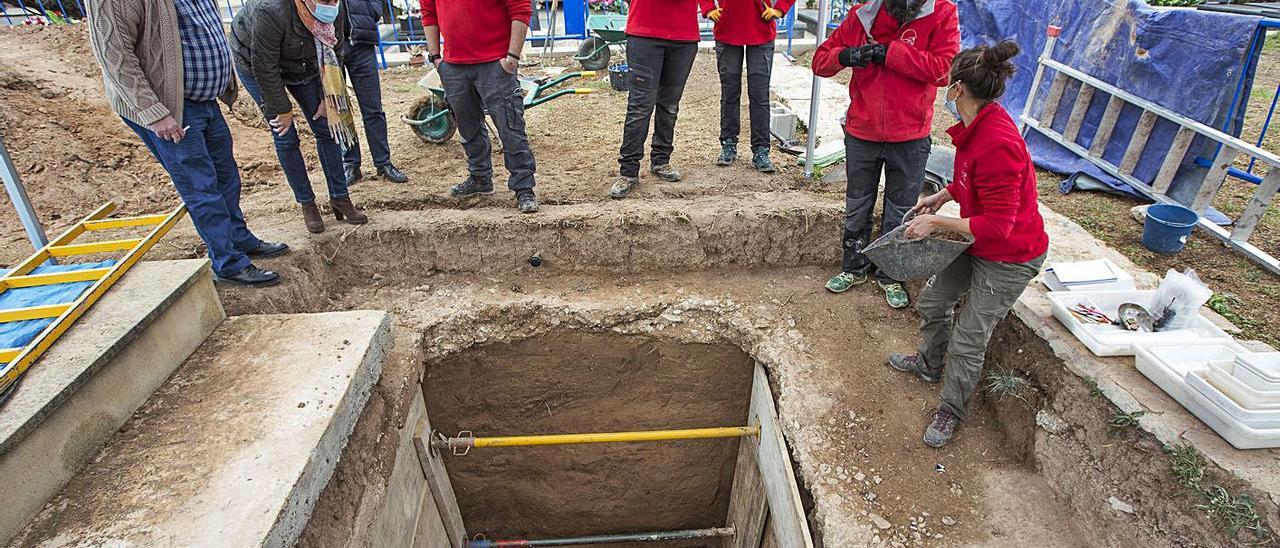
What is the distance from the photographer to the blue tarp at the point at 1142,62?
4973mm

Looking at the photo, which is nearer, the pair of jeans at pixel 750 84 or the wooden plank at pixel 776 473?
the wooden plank at pixel 776 473

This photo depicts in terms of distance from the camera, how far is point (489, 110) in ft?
14.7

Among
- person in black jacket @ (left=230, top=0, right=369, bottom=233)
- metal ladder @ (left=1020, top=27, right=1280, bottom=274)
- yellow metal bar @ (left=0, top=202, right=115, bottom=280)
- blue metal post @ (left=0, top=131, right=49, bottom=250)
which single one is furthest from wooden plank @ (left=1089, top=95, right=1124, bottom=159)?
blue metal post @ (left=0, top=131, right=49, bottom=250)

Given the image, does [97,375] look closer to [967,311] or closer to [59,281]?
[59,281]

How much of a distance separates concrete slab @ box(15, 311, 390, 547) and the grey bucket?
2656mm

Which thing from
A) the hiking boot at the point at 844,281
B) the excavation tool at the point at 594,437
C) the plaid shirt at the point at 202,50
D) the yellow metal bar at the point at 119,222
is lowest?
the excavation tool at the point at 594,437

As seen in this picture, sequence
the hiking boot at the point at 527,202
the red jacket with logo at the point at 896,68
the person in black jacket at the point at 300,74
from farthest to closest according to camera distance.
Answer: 1. the hiking boot at the point at 527,202
2. the person in black jacket at the point at 300,74
3. the red jacket with logo at the point at 896,68

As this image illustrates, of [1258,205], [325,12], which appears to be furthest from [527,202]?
[1258,205]

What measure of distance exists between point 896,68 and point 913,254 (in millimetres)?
1093

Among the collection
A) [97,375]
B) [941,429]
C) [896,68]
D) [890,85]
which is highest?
[896,68]

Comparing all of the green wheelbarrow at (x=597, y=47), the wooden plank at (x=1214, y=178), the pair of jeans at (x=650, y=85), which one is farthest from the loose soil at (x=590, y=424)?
the green wheelbarrow at (x=597, y=47)

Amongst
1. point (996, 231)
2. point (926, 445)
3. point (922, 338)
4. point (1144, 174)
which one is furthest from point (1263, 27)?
point (926, 445)

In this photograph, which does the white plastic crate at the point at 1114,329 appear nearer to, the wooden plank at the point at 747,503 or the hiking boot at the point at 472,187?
the wooden plank at the point at 747,503

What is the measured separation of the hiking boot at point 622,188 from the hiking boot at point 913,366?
7.73ft
